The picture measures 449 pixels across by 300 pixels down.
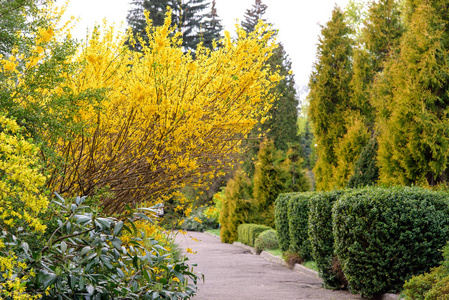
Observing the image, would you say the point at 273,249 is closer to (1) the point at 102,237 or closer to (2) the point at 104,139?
(2) the point at 104,139

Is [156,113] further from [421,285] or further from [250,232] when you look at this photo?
[250,232]

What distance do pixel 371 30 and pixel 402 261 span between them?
1360 centimetres

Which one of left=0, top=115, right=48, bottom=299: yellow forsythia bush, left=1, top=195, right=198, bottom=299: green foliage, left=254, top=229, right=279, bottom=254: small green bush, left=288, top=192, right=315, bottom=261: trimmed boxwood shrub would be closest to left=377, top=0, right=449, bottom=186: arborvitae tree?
left=288, top=192, right=315, bottom=261: trimmed boxwood shrub

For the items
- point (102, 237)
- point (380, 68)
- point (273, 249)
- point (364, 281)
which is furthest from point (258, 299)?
point (380, 68)

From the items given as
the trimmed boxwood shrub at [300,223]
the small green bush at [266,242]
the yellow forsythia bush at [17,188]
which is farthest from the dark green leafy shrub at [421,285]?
the small green bush at [266,242]

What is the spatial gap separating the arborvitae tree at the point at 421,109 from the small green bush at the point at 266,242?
5.72 metres

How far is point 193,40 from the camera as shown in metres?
33.2

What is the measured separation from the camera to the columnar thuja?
4117 mm

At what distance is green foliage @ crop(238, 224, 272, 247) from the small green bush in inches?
39.5

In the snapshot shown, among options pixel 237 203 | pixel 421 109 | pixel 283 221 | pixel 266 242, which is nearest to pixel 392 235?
pixel 421 109

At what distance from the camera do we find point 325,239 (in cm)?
785

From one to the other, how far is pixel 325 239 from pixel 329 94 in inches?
397

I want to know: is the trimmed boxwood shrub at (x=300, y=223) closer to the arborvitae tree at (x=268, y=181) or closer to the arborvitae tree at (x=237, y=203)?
the arborvitae tree at (x=268, y=181)

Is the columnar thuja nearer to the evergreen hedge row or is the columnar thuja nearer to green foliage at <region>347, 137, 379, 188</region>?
the evergreen hedge row
